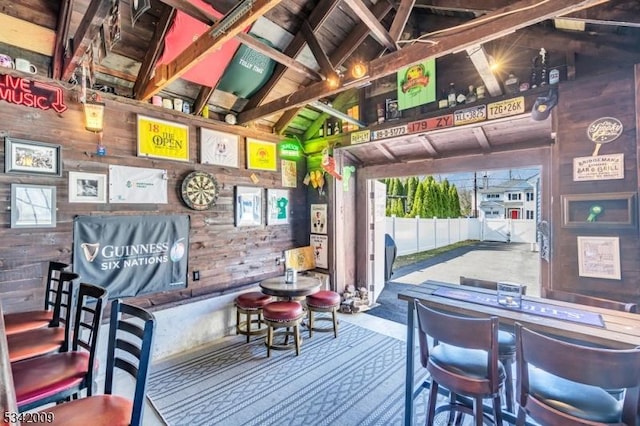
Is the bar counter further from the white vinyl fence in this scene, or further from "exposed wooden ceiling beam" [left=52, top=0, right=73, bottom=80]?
the white vinyl fence

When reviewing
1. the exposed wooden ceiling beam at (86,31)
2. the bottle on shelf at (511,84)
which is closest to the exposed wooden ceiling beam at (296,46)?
the exposed wooden ceiling beam at (86,31)

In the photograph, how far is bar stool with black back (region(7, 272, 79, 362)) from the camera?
1698 mm

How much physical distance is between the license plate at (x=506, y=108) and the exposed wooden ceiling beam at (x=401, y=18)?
1552 mm

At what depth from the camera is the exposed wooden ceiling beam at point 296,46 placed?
3.25 metres

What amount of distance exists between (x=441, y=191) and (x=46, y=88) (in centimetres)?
1373

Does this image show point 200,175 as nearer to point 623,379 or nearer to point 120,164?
point 120,164

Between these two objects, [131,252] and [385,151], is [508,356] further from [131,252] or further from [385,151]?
[131,252]

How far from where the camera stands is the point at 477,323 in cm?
158

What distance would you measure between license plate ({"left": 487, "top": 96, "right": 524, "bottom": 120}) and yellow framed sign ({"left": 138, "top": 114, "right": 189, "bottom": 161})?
12.1 feet

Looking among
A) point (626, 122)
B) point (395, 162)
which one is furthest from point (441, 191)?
point (626, 122)

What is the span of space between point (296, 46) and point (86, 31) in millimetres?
2137

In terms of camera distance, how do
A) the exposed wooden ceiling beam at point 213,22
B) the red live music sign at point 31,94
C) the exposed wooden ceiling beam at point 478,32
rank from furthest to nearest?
1. the red live music sign at point 31,94
2. the exposed wooden ceiling beam at point 213,22
3. the exposed wooden ceiling beam at point 478,32

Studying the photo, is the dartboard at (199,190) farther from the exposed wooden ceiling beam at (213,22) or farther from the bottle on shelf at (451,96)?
the bottle on shelf at (451,96)

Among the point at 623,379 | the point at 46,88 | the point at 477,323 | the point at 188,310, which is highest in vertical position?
the point at 46,88
